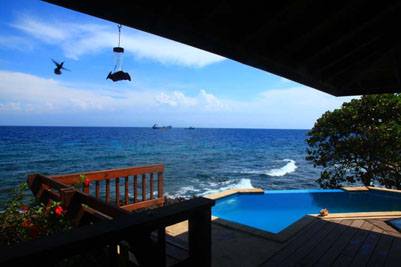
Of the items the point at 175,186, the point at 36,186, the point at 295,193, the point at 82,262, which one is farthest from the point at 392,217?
the point at 175,186

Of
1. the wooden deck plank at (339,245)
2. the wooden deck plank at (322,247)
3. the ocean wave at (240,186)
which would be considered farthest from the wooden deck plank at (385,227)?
the ocean wave at (240,186)

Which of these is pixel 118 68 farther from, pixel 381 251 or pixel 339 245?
pixel 381 251

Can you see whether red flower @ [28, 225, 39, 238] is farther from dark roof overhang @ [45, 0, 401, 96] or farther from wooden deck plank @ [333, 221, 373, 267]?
wooden deck plank @ [333, 221, 373, 267]

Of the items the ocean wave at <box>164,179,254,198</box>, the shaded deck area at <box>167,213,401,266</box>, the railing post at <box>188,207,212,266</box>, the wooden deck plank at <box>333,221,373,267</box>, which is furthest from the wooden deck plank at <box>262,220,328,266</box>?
the ocean wave at <box>164,179,254,198</box>

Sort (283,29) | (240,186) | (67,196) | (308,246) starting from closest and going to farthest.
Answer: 1. (283,29)
2. (67,196)
3. (308,246)
4. (240,186)

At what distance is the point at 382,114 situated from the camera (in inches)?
318

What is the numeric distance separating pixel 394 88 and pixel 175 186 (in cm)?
1173

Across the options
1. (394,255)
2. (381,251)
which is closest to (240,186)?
(381,251)

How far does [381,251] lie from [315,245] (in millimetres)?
824

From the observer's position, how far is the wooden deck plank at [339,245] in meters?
2.85

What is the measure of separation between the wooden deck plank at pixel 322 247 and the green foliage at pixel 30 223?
275 cm

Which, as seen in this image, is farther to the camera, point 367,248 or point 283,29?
point 367,248

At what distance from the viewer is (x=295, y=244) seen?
3299 millimetres

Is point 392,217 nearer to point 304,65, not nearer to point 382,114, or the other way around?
point 304,65
